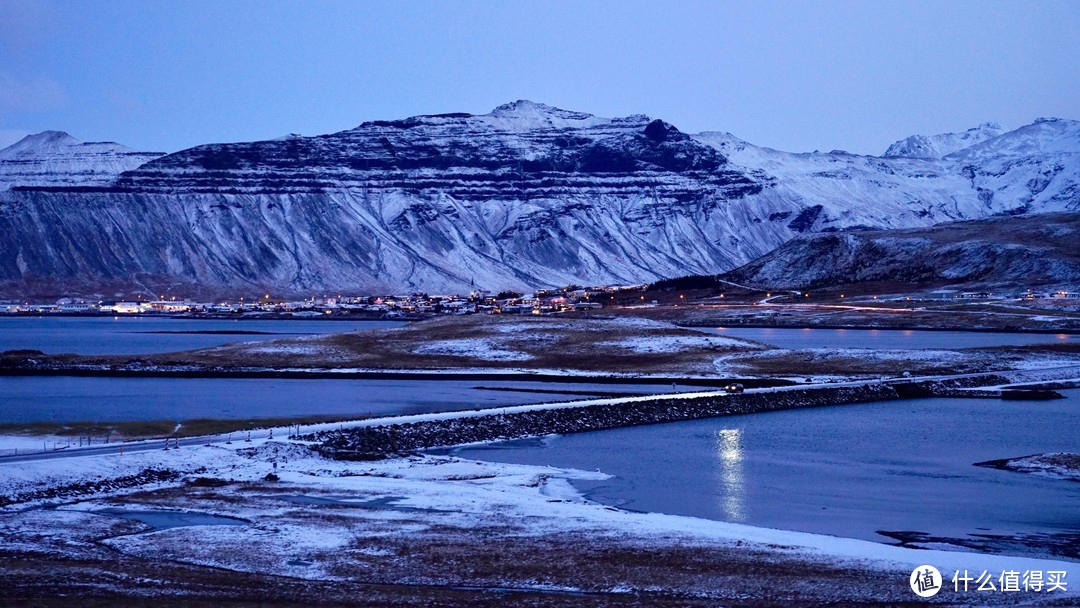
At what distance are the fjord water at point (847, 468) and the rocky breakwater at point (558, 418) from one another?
1.22 metres

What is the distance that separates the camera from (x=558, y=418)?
54625 mm

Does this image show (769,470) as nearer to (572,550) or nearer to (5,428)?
(572,550)

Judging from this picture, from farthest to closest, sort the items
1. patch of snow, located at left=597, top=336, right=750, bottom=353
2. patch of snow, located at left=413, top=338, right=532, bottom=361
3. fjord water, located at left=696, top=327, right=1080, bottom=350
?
1. fjord water, located at left=696, top=327, right=1080, bottom=350
2. patch of snow, located at left=597, top=336, right=750, bottom=353
3. patch of snow, located at left=413, top=338, right=532, bottom=361

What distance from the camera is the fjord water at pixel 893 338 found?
365 feet

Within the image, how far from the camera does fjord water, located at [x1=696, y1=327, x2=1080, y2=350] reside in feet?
365

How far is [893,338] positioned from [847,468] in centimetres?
8669

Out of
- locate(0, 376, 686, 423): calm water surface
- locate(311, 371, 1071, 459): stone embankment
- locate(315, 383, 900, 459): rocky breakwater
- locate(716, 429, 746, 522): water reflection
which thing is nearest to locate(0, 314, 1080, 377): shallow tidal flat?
locate(0, 376, 686, 423): calm water surface

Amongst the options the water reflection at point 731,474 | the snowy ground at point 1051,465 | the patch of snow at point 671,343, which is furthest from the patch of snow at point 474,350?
the snowy ground at point 1051,465

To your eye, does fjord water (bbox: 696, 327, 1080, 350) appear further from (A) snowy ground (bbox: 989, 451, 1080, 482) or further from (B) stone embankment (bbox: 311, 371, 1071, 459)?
(A) snowy ground (bbox: 989, 451, 1080, 482)

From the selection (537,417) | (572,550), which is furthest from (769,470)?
(572,550)

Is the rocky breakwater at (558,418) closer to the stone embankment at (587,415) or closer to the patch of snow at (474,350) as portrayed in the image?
the stone embankment at (587,415)

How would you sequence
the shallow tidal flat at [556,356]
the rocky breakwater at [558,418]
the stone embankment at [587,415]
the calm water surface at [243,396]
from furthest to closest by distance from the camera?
the shallow tidal flat at [556,356], the calm water surface at [243,396], the stone embankment at [587,415], the rocky breakwater at [558,418]

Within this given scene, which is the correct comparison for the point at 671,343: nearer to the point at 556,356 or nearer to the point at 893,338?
the point at 556,356

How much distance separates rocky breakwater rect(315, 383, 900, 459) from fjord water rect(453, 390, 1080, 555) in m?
1.22
